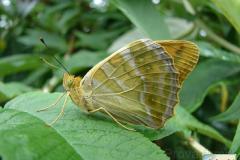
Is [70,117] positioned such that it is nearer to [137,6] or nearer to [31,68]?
[137,6]

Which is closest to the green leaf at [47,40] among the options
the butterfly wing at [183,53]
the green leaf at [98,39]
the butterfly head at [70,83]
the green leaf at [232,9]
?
the green leaf at [98,39]

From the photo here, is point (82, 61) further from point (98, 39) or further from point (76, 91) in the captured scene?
point (76, 91)

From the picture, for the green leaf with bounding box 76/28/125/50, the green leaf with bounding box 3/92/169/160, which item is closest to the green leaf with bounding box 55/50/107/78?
the green leaf with bounding box 76/28/125/50

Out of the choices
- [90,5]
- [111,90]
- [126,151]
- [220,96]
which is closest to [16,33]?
[90,5]

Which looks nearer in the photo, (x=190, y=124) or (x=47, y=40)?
(x=190, y=124)

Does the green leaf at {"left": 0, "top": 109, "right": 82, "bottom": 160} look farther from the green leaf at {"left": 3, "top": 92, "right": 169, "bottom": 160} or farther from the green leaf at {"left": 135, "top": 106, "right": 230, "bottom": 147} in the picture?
the green leaf at {"left": 135, "top": 106, "right": 230, "bottom": 147}

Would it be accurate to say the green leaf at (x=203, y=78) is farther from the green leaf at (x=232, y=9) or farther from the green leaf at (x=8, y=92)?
the green leaf at (x=8, y=92)

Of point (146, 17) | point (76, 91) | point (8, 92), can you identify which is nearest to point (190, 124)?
point (76, 91)
